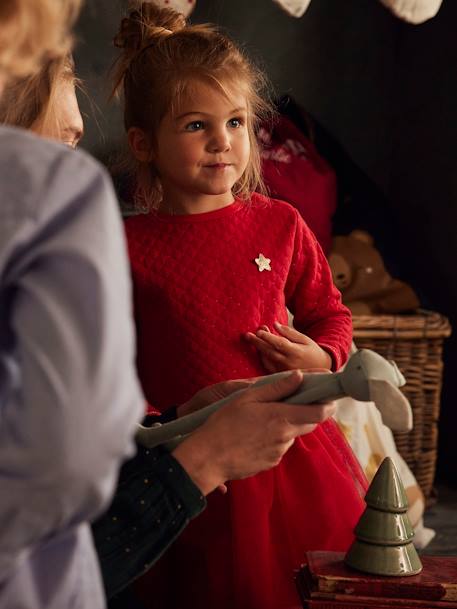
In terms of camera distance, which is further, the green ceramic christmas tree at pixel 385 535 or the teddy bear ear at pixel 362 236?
the teddy bear ear at pixel 362 236

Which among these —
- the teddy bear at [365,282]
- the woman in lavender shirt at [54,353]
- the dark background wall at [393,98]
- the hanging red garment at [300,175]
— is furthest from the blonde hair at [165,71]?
the dark background wall at [393,98]

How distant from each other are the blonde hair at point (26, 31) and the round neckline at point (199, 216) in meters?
0.91

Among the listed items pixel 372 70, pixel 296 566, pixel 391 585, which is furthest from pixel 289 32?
pixel 391 585

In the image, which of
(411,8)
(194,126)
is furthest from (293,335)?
(411,8)

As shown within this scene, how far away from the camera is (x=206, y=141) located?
1.54 m

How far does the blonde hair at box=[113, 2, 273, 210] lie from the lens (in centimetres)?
158

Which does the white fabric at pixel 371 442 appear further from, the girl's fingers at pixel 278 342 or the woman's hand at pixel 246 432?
the woman's hand at pixel 246 432

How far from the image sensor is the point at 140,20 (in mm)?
1705

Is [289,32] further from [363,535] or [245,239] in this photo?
[363,535]

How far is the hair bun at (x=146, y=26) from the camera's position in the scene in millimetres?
1666

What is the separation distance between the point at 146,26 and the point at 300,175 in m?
1.46

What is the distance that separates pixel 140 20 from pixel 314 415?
3.09ft

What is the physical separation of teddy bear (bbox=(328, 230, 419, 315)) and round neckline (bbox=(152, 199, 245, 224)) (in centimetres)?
145

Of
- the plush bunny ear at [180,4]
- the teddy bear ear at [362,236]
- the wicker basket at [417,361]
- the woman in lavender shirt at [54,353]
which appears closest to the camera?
the woman in lavender shirt at [54,353]
